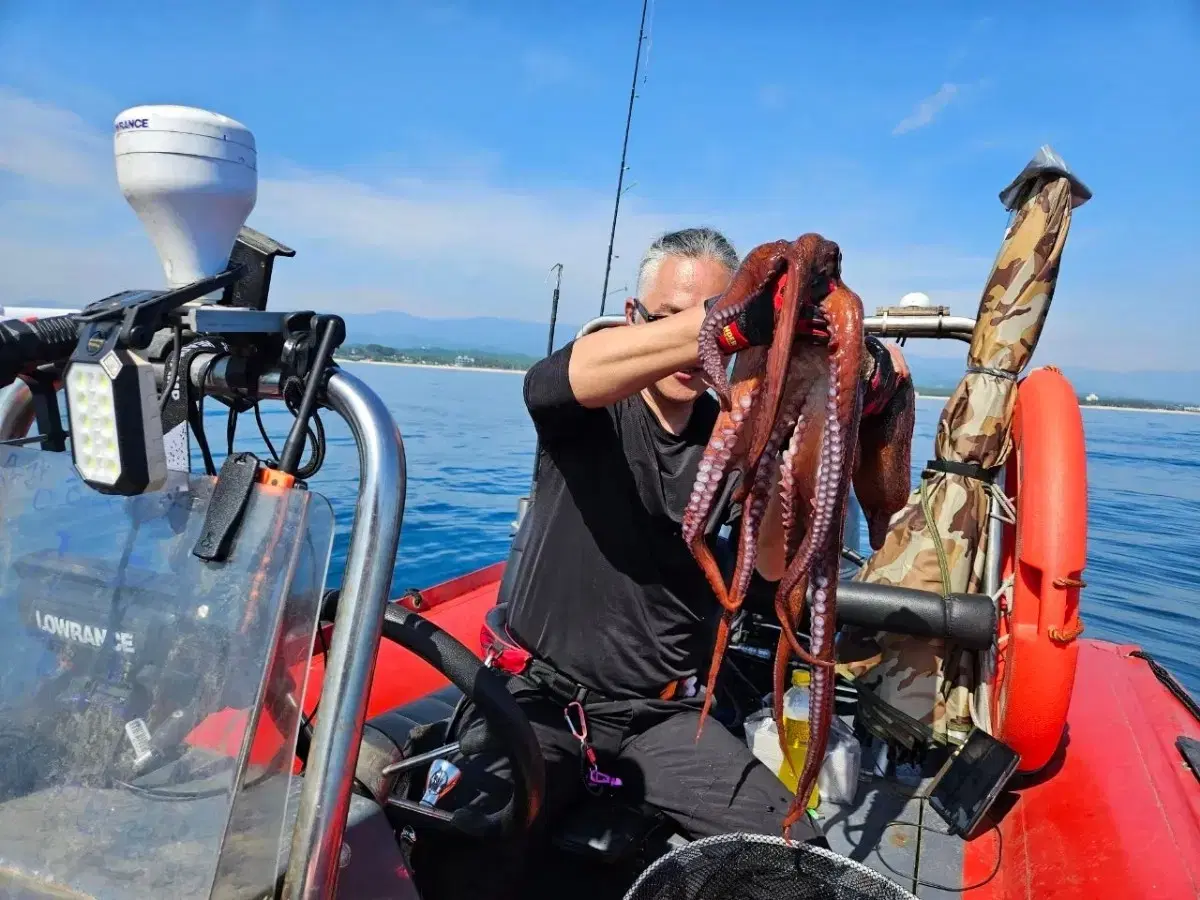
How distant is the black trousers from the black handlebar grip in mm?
1142

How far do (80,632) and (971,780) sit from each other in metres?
2.81

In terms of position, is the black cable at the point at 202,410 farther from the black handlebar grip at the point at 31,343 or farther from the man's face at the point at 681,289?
the man's face at the point at 681,289

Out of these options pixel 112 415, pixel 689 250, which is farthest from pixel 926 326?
pixel 112 415

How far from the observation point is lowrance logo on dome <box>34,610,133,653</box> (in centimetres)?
121

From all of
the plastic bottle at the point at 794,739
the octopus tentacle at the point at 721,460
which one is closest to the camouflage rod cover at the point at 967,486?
the plastic bottle at the point at 794,739

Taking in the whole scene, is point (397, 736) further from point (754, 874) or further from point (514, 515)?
point (514, 515)

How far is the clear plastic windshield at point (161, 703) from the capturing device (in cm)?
112

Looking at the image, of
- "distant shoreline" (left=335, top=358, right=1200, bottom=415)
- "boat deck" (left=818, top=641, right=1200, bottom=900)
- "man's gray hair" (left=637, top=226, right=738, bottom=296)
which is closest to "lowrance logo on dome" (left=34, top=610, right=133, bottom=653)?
"man's gray hair" (left=637, top=226, right=738, bottom=296)

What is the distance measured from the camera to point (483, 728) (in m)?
1.68

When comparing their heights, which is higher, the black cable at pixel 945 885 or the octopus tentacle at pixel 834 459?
the octopus tentacle at pixel 834 459

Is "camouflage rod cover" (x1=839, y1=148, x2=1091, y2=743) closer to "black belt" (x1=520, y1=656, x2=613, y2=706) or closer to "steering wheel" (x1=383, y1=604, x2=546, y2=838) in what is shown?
"black belt" (x1=520, y1=656, x2=613, y2=706)

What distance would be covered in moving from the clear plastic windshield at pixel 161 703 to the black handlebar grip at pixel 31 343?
315 mm

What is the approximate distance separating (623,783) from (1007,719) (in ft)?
4.86

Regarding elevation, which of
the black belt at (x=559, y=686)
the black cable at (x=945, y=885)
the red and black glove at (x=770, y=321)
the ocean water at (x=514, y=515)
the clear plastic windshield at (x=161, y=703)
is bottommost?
the ocean water at (x=514, y=515)
